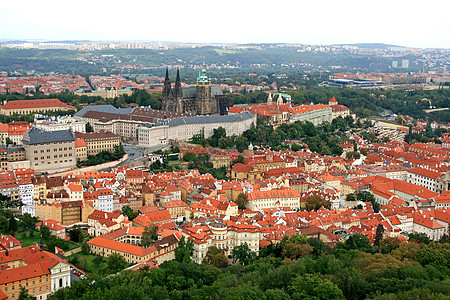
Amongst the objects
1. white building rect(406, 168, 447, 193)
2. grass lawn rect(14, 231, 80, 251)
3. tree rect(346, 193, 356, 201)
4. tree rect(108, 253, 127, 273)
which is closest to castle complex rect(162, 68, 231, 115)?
white building rect(406, 168, 447, 193)

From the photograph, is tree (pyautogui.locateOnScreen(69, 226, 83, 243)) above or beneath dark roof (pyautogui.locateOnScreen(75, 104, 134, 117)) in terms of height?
beneath

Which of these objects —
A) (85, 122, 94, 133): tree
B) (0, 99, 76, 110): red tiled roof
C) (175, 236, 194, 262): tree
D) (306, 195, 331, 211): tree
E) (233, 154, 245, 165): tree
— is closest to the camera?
(175, 236, 194, 262): tree

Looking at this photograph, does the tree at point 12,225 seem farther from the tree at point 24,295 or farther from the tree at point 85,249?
the tree at point 24,295

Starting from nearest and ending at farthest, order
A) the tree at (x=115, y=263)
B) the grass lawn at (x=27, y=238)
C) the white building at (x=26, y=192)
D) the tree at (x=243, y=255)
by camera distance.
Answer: the tree at (x=115, y=263), the tree at (x=243, y=255), the grass lawn at (x=27, y=238), the white building at (x=26, y=192)

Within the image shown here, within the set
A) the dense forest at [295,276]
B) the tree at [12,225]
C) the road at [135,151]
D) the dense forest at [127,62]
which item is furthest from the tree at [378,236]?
the dense forest at [127,62]

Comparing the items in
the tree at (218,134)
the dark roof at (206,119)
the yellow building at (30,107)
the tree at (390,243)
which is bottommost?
the tree at (390,243)

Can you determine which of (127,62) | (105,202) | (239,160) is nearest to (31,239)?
(105,202)

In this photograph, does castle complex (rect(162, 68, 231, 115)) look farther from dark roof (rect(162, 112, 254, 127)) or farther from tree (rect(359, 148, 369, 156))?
tree (rect(359, 148, 369, 156))
